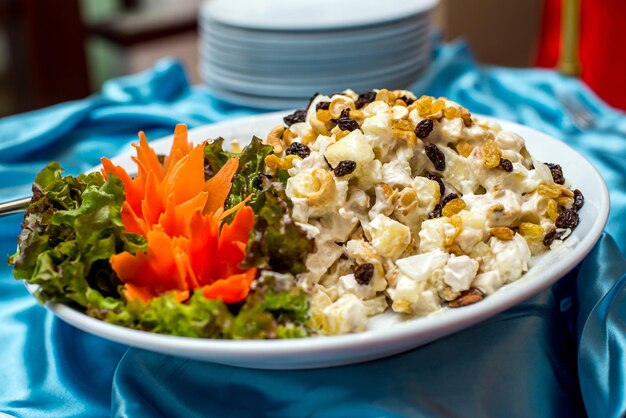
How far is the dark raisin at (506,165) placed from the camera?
1082 mm

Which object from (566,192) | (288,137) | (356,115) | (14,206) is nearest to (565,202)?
(566,192)

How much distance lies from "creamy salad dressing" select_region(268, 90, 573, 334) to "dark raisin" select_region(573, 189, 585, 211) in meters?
0.01

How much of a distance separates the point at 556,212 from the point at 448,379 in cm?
30

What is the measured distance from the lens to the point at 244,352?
83 cm

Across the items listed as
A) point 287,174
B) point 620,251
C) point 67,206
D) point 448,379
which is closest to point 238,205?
point 287,174

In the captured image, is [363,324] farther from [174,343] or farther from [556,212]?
[556,212]

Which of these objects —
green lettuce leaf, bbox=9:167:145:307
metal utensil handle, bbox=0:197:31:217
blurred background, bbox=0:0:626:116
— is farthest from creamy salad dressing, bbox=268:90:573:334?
blurred background, bbox=0:0:626:116

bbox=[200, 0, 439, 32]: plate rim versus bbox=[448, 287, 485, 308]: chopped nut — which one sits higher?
bbox=[448, 287, 485, 308]: chopped nut

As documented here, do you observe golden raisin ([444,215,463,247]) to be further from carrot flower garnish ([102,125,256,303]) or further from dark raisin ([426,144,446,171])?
carrot flower garnish ([102,125,256,303])

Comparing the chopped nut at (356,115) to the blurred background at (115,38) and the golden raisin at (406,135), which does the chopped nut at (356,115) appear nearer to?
the golden raisin at (406,135)

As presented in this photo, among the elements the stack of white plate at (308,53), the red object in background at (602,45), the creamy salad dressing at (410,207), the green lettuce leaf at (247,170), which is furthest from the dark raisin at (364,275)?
the red object in background at (602,45)

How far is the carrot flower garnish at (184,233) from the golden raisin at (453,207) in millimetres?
277

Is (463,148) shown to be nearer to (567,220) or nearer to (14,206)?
(567,220)

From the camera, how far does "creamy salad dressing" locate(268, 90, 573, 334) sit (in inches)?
38.1
